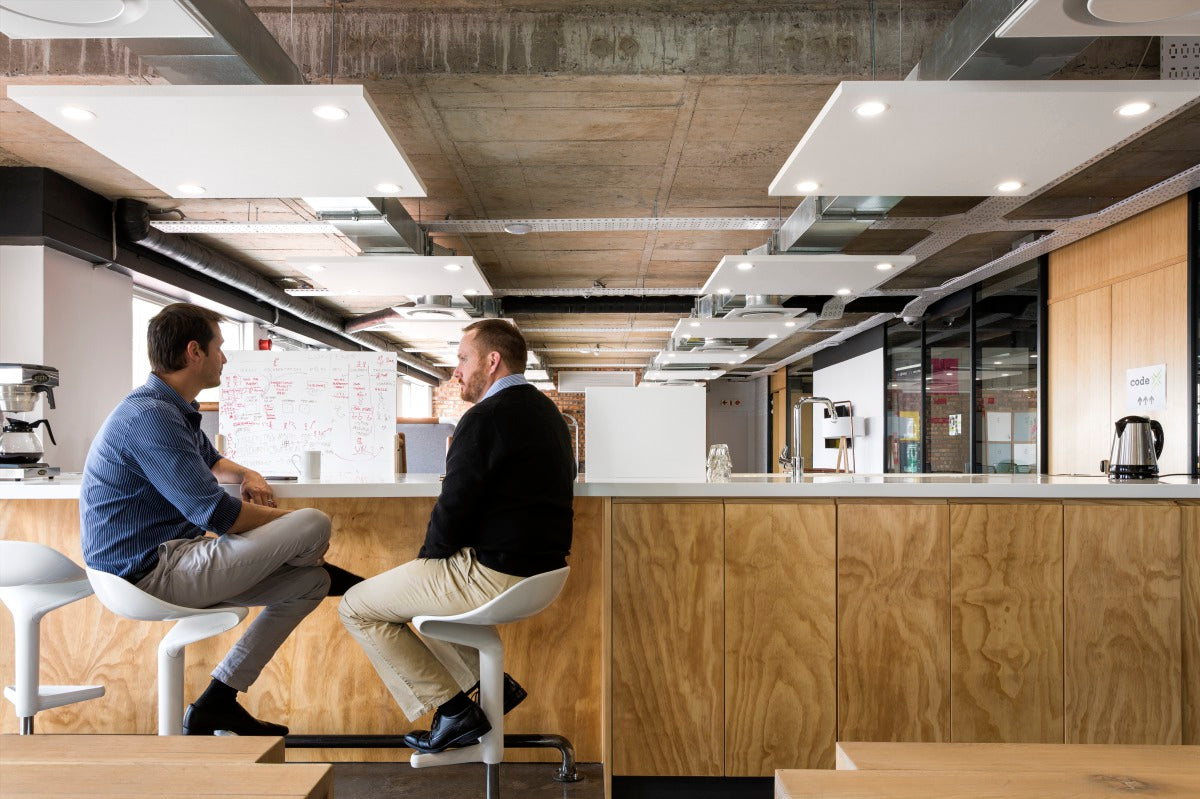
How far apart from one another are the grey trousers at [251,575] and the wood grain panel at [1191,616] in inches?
108

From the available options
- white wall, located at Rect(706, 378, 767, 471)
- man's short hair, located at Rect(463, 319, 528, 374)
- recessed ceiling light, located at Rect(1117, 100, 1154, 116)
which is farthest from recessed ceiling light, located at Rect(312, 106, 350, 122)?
white wall, located at Rect(706, 378, 767, 471)

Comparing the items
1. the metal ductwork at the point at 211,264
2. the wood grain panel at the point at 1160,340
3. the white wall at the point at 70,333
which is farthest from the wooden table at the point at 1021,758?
the white wall at the point at 70,333

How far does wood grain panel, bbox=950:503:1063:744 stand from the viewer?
2.74 meters

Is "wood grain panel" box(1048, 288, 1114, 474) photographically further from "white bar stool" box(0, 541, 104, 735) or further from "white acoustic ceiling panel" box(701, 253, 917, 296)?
"white bar stool" box(0, 541, 104, 735)

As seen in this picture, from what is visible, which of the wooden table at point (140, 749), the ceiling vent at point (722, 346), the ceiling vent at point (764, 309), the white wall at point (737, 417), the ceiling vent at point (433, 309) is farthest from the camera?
the white wall at point (737, 417)

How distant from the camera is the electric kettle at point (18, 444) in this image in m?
3.32

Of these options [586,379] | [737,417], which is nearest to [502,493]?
[586,379]

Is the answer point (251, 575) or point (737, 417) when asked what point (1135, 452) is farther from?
point (737, 417)

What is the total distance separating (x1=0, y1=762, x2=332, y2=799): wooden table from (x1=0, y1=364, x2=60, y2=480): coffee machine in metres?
2.86

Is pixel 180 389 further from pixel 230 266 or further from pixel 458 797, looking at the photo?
pixel 230 266

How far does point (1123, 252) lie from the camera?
20.5 feet

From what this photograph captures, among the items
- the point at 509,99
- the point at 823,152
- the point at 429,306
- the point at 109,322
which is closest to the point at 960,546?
the point at 823,152

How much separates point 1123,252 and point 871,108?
458 centimetres

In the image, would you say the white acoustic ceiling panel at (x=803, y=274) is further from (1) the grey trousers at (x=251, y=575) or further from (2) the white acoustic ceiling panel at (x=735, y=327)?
(1) the grey trousers at (x=251, y=575)
